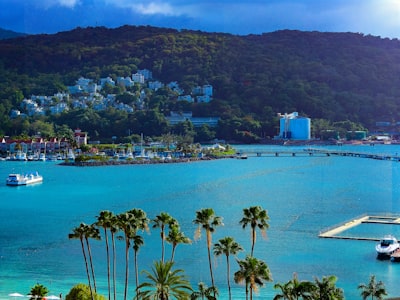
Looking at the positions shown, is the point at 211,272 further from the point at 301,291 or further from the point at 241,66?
the point at 241,66

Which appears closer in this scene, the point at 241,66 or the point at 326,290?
the point at 326,290

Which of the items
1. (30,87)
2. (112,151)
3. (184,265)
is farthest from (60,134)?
(184,265)

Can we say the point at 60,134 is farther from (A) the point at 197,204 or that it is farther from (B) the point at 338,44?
(B) the point at 338,44

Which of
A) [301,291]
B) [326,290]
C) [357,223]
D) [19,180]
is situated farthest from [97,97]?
[301,291]

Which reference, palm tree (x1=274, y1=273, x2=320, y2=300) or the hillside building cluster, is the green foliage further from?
the hillside building cluster

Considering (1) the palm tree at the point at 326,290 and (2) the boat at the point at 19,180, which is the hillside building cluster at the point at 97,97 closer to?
(2) the boat at the point at 19,180
